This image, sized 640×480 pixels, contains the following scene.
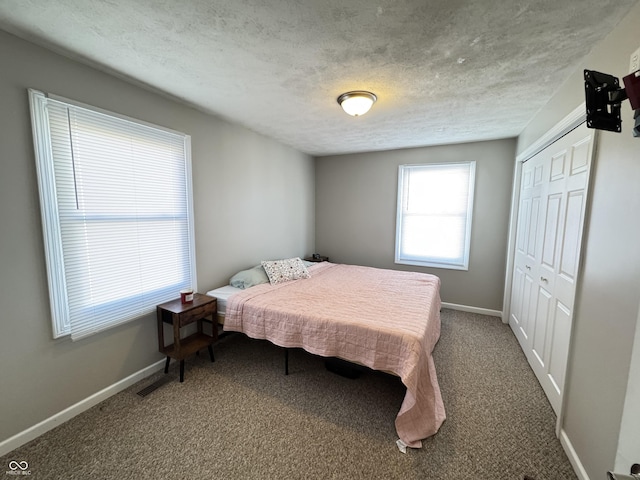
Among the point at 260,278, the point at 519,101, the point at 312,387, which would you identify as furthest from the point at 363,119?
the point at 312,387

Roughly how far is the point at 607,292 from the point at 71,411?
3.41 m

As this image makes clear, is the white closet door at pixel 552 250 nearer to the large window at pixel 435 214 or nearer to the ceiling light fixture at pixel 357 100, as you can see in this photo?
the large window at pixel 435 214

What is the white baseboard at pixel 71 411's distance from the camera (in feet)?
5.01

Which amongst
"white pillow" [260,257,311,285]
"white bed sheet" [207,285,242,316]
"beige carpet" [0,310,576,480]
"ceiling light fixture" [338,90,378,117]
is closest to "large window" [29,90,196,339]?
"white bed sheet" [207,285,242,316]

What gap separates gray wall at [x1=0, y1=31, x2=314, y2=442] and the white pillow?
0.43 metres

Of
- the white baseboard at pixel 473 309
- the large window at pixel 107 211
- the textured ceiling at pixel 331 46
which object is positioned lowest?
the white baseboard at pixel 473 309

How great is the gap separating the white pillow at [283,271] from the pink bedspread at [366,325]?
0.45ft

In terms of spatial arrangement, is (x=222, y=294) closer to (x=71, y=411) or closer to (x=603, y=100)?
(x=71, y=411)

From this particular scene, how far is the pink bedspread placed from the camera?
1.65 metres

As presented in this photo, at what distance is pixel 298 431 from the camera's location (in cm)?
169

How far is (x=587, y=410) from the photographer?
1.38 meters

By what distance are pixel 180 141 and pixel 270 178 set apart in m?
1.35

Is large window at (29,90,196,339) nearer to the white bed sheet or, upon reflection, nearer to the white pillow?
the white bed sheet

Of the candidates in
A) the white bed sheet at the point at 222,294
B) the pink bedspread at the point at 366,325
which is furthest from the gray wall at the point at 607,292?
the white bed sheet at the point at 222,294
